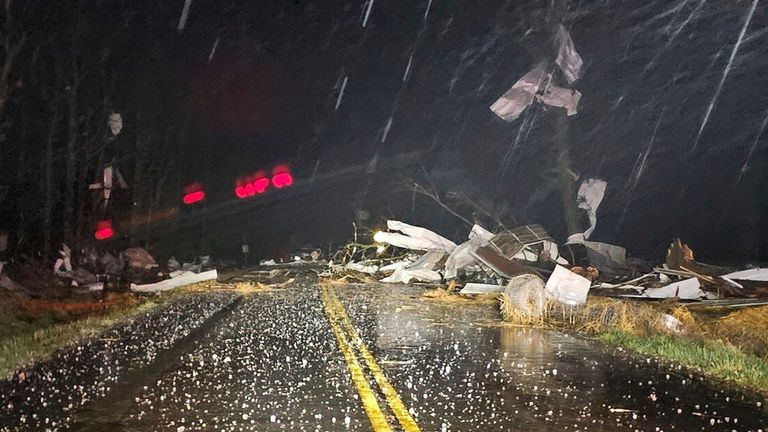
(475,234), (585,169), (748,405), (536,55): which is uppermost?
(536,55)

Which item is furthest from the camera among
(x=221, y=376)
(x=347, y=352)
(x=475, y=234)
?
(x=475, y=234)

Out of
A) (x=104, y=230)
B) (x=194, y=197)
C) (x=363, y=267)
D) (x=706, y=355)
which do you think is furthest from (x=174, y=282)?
(x=194, y=197)

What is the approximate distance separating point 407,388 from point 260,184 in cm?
5478

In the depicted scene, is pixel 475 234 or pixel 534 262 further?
pixel 475 234

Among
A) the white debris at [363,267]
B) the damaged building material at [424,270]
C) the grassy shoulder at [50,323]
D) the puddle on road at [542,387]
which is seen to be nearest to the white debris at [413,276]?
the damaged building material at [424,270]

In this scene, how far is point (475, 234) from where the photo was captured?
2542 centimetres

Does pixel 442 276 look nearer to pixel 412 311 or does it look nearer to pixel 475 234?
pixel 475 234

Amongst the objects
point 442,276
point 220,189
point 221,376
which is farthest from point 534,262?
point 220,189

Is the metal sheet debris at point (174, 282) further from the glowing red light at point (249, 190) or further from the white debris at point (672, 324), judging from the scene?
the glowing red light at point (249, 190)

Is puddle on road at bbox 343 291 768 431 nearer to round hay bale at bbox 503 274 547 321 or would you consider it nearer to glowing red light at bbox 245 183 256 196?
round hay bale at bbox 503 274 547 321

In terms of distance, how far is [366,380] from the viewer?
27.8 ft

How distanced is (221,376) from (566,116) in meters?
22.1

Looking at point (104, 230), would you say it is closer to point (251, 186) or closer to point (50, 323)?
point (251, 186)

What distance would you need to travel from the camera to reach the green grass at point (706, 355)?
8289mm
